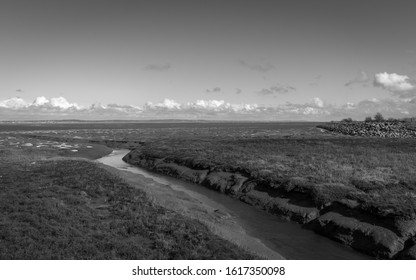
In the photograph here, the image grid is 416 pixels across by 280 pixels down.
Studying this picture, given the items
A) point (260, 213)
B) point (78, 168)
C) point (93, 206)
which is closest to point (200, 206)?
point (260, 213)

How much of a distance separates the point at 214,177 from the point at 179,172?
782cm

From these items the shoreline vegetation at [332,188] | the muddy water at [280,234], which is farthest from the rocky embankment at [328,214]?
the muddy water at [280,234]

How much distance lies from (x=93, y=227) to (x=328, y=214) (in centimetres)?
1650

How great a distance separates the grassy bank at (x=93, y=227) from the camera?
15.9 m

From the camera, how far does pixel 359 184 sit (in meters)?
29.0

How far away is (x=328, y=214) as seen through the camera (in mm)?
24375

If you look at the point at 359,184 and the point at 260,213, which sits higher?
the point at 359,184

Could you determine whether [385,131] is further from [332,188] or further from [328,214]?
[328,214]

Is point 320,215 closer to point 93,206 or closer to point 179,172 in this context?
point 93,206

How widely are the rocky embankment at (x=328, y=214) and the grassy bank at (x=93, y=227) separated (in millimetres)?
8327

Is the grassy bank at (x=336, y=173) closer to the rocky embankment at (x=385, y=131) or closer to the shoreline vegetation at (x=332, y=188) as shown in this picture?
the shoreline vegetation at (x=332, y=188)

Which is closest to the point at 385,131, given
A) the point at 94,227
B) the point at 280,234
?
the point at 280,234
